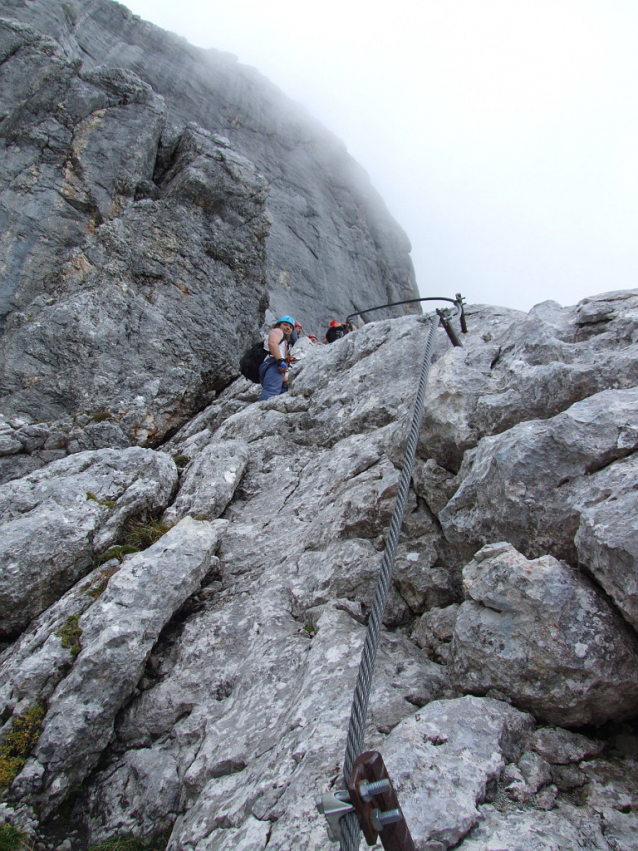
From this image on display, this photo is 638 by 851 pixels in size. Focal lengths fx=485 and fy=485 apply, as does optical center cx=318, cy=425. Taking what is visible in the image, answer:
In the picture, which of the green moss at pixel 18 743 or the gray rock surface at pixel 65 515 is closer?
the green moss at pixel 18 743

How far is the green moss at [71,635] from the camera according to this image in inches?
241

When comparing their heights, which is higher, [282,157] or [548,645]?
[282,157]

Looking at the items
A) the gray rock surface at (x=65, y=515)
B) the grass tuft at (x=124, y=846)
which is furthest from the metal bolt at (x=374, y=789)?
the gray rock surface at (x=65, y=515)

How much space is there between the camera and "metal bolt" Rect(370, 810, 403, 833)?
252 centimetres

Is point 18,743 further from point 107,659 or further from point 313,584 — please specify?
point 313,584

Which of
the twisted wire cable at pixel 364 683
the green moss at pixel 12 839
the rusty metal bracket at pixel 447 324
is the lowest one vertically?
the green moss at pixel 12 839

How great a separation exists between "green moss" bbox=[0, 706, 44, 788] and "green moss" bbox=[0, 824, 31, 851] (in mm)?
429

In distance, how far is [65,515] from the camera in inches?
316

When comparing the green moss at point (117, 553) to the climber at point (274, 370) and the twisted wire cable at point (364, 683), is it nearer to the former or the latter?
the twisted wire cable at point (364, 683)

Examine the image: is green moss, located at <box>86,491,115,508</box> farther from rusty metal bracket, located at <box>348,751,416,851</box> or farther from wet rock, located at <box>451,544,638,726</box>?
rusty metal bracket, located at <box>348,751,416,851</box>

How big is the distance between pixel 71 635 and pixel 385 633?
13.3ft

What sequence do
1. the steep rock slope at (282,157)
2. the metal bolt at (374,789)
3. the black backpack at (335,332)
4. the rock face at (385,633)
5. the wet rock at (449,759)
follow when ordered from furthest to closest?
the steep rock slope at (282,157)
the black backpack at (335,332)
the rock face at (385,633)
the wet rock at (449,759)
the metal bolt at (374,789)

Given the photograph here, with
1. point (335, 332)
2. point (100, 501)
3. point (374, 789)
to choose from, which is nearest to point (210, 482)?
point (100, 501)

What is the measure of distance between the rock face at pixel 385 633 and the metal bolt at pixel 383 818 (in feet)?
2.94
